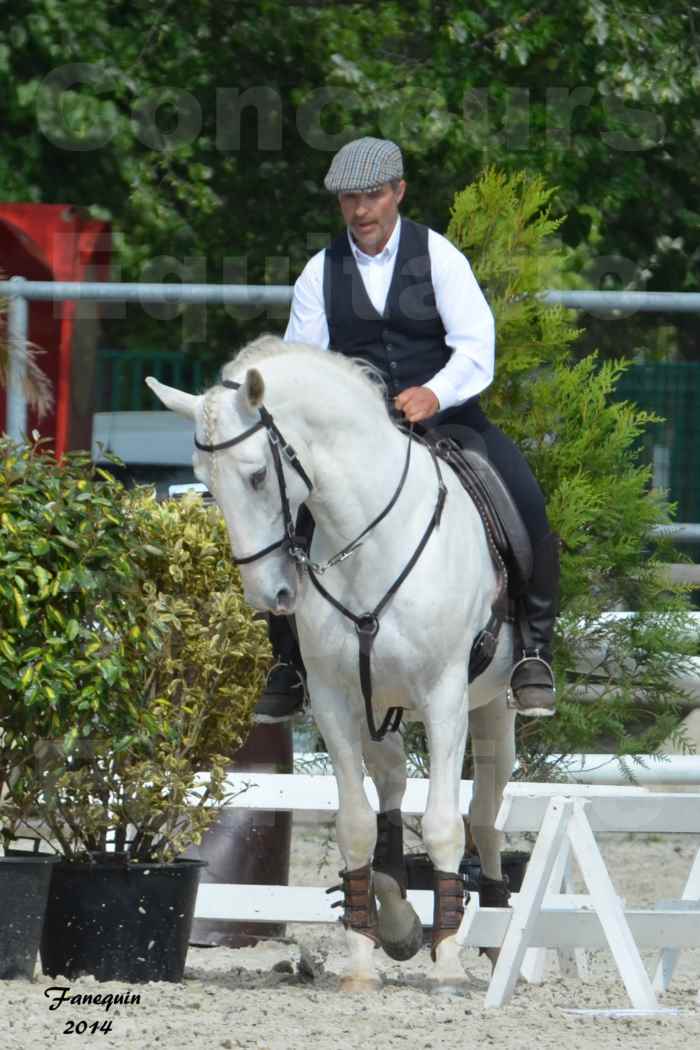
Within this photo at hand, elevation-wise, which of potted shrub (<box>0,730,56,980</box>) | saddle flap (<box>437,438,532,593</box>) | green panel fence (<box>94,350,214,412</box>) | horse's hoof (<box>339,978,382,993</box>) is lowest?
horse's hoof (<box>339,978,382,993</box>)

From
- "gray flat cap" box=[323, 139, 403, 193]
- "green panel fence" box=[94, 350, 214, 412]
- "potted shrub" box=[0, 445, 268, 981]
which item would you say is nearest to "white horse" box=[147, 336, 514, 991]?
"potted shrub" box=[0, 445, 268, 981]

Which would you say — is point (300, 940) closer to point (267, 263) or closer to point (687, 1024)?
point (687, 1024)

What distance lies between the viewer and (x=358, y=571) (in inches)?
215

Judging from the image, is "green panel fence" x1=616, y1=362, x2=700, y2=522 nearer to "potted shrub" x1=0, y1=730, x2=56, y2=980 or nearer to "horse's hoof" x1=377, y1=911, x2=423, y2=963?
"horse's hoof" x1=377, y1=911, x2=423, y2=963

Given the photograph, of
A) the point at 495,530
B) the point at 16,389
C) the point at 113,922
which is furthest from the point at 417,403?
the point at 16,389

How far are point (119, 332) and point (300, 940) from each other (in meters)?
5.75

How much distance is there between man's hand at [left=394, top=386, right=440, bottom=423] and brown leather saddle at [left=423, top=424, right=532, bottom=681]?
0.22 meters

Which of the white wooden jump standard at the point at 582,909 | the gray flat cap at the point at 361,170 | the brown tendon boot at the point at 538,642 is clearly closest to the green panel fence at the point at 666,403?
the brown tendon boot at the point at 538,642

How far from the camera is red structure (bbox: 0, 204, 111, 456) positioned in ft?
28.6

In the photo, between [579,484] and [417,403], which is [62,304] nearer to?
[579,484]

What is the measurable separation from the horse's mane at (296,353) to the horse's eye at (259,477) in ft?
1.09

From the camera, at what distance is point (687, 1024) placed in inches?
199

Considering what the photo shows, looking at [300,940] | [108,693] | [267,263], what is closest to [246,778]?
[300,940]

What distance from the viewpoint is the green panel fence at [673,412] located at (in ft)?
29.9
